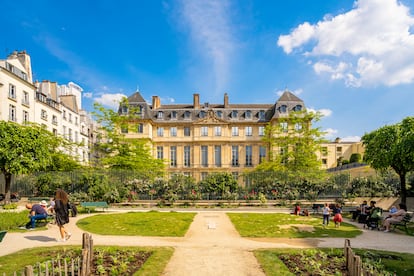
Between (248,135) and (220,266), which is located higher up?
(248,135)

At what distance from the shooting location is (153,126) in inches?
1816

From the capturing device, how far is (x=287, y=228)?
12094mm

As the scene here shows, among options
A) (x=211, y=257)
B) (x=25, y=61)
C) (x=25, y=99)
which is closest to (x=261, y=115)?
(x=25, y=99)

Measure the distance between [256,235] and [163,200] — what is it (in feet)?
36.1

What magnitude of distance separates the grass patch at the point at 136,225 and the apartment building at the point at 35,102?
21.7 metres

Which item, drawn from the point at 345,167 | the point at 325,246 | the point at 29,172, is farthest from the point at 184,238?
the point at 345,167

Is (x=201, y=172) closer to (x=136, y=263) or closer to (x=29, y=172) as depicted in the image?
(x=29, y=172)

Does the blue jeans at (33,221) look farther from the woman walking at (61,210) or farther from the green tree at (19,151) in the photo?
the green tree at (19,151)

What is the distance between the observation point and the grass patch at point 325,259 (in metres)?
6.53

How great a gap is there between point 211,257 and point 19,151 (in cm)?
1978

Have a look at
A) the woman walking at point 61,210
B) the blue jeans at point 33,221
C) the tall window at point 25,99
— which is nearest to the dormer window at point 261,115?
the tall window at point 25,99

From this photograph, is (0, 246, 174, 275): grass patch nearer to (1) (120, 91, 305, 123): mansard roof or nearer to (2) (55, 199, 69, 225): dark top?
(2) (55, 199, 69, 225): dark top

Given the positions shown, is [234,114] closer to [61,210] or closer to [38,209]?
[38,209]

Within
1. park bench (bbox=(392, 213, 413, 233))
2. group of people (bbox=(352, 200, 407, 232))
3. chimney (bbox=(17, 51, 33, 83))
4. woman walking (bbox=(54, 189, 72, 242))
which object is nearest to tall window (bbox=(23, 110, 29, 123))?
chimney (bbox=(17, 51, 33, 83))
